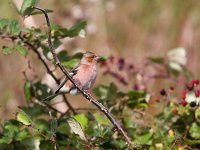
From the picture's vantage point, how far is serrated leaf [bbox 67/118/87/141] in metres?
2.16

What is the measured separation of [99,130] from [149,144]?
0.88ft

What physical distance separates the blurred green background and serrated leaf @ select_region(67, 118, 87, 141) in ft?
10.3

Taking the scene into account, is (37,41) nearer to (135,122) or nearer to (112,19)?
(135,122)

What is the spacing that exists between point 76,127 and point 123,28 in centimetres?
414

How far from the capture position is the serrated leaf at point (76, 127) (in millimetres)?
2162

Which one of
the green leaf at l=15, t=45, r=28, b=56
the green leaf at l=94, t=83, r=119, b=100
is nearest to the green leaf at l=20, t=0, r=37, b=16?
the green leaf at l=15, t=45, r=28, b=56

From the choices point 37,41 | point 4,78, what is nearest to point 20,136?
point 37,41

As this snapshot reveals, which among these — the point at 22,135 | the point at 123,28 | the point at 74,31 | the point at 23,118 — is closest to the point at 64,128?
the point at 22,135

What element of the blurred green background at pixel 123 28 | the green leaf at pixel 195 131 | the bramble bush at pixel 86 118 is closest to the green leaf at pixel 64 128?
the bramble bush at pixel 86 118

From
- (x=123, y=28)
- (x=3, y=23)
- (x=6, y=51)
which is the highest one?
(x=123, y=28)

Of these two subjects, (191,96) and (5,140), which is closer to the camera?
(5,140)

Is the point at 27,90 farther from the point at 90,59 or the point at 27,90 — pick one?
the point at 90,59

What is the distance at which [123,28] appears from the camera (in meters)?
6.24

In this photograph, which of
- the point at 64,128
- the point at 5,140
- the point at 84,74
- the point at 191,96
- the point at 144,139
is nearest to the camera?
the point at 5,140
